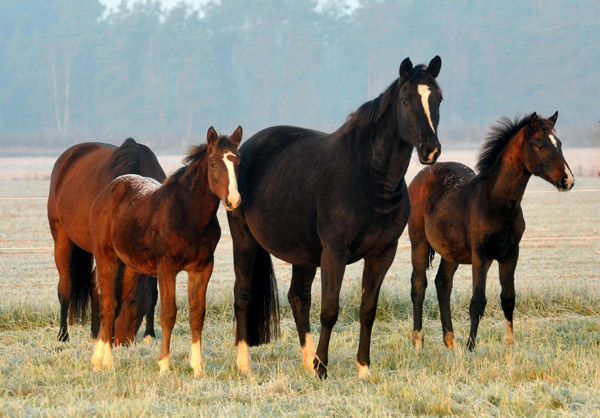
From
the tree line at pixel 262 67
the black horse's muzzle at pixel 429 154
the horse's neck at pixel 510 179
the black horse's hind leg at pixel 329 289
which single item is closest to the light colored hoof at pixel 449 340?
the horse's neck at pixel 510 179

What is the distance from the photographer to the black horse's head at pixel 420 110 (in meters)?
5.61

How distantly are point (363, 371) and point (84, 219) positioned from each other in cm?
311

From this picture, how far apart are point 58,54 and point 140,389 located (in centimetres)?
8286

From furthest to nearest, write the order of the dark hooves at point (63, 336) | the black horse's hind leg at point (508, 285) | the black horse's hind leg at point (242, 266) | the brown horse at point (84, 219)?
the dark hooves at point (63, 336) < the brown horse at point (84, 219) < the black horse's hind leg at point (508, 285) < the black horse's hind leg at point (242, 266)

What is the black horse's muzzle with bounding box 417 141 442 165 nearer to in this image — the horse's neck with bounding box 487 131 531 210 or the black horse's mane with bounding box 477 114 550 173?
the horse's neck with bounding box 487 131 531 210

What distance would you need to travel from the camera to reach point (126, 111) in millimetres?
78875

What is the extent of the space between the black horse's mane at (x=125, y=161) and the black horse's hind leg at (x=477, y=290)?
3204 mm

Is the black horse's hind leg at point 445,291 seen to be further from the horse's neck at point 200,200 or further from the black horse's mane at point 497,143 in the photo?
the horse's neck at point 200,200

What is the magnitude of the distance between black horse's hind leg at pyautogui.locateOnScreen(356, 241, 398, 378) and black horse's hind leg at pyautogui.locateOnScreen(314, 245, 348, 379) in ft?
0.85

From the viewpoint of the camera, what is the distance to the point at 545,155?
711cm

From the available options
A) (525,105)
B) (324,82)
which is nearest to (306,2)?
(324,82)

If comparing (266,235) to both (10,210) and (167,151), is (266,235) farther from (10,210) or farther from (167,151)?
(167,151)

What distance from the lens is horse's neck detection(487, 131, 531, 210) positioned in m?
7.28

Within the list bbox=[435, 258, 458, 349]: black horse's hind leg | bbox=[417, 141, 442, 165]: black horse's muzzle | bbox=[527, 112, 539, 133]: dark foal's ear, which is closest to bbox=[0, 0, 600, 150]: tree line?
bbox=[435, 258, 458, 349]: black horse's hind leg
